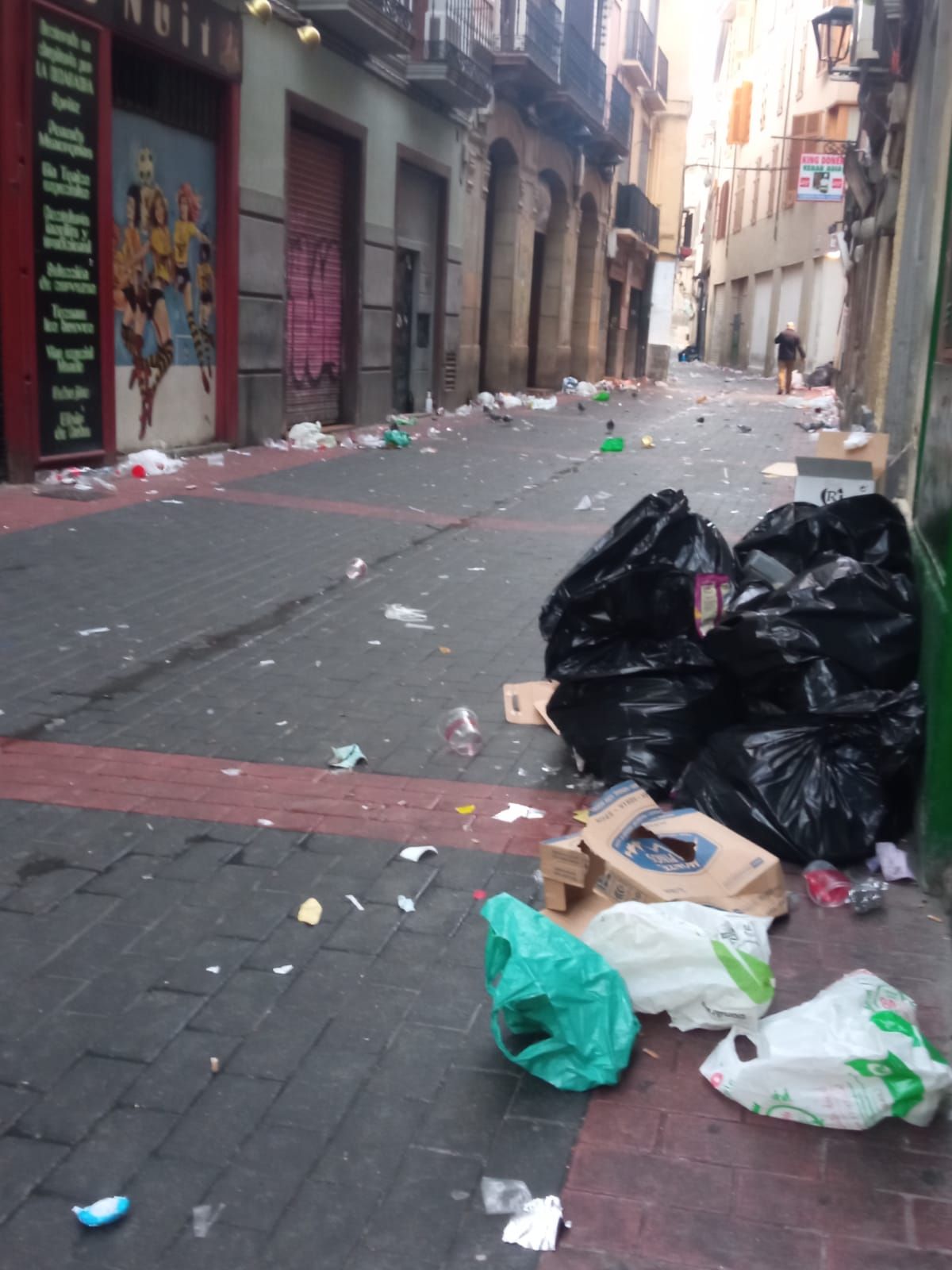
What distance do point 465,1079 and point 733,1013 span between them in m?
0.58

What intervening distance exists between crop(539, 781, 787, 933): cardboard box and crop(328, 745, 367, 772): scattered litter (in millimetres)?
1207

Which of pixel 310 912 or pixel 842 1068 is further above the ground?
→ pixel 842 1068

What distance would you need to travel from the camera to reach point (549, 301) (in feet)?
91.8

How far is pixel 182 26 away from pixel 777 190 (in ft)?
117

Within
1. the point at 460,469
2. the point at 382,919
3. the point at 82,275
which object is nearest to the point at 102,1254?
the point at 382,919

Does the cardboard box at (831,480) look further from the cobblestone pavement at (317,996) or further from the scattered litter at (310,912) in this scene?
the scattered litter at (310,912)

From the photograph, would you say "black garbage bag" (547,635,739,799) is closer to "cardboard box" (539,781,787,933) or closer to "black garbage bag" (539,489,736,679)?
"black garbage bag" (539,489,736,679)

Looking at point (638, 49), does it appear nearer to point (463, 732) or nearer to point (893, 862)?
point (463, 732)

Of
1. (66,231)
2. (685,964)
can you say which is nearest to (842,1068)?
(685,964)

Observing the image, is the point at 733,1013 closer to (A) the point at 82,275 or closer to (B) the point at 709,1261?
(B) the point at 709,1261

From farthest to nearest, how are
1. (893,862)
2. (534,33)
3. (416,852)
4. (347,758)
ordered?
(534,33)
(347,758)
(416,852)
(893,862)

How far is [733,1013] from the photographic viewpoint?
2779 millimetres

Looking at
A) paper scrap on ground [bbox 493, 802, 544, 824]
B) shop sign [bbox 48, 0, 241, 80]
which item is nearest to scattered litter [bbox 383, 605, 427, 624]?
paper scrap on ground [bbox 493, 802, 544, 824]

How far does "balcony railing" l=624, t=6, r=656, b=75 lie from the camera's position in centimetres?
3328
